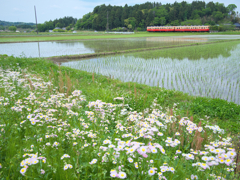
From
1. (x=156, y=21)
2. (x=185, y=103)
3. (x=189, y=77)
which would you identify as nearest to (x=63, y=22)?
(x=156, y=21)

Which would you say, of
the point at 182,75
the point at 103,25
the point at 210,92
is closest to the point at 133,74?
the point at 182,75

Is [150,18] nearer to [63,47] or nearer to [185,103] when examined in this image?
[63,47]

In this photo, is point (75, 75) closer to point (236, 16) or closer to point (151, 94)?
point (151, 94)

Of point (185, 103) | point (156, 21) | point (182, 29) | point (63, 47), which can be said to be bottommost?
point (185, 103)

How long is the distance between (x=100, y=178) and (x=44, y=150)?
2.43ft

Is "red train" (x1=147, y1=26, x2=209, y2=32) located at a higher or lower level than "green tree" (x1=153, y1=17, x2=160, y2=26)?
lower

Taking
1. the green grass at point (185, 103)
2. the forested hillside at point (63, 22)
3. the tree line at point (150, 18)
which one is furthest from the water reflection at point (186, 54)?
the forested hillside at point (63, 22)

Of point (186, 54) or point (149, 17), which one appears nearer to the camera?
point (186, 54)

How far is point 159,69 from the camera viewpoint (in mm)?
8875

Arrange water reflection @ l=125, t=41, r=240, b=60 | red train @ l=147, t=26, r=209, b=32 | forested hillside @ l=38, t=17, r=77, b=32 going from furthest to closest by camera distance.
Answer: forested hillside @ l=38, t=17, r=77, b=32 < red train @ l=147, t=26, r=209, b=32 < water reflection @ l=125, t=41, r=240, b=60

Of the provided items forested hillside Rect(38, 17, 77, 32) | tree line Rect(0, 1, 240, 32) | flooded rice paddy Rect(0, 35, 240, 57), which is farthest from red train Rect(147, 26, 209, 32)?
forested hillside Rect(38, 17, 77, 32)

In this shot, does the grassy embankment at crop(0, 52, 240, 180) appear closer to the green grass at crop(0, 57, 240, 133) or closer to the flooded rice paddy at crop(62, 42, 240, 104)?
the green grass at crop(0, 57, 240, 133)

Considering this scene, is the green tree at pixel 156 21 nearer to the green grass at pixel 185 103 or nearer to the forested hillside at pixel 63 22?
the forested hillside at pixel 63 22

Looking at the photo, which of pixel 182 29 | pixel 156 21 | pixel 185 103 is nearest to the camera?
pixel 185 103
